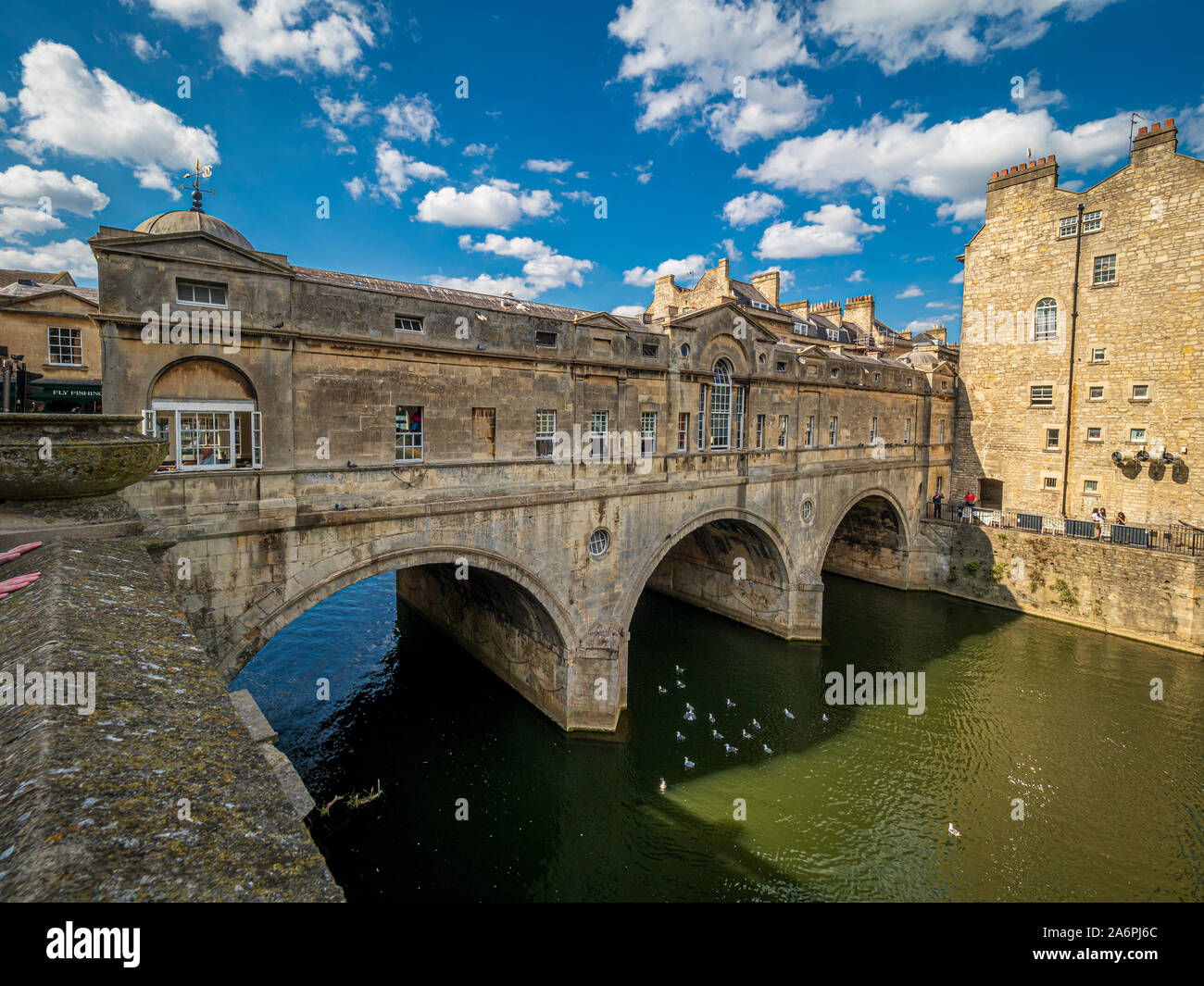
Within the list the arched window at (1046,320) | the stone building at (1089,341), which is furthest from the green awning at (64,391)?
the arched window at (1046,320)

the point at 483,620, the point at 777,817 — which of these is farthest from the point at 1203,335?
the point at 483,620

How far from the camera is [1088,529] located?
25.7m

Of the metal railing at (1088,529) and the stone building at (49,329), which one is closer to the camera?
the stone building at (49,329)

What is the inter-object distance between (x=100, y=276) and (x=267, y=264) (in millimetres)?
2472

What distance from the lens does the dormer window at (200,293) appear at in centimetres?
1028

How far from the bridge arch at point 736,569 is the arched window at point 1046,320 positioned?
56.6 ft

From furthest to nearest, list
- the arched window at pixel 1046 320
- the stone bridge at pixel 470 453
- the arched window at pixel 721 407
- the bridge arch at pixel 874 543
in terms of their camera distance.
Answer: the bridge arch at pixel 874 543 → the arched window at pixel 1046 320 → the arched window at pixel 721 407 → the stone bridge at pixel 470 453

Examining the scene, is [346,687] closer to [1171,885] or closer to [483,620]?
[483,620]

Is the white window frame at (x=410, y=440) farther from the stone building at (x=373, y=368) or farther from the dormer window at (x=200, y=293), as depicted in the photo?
the dormer window at (x=200, y=293)

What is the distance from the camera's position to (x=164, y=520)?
32.9 feet

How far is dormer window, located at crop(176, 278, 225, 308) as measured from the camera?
1028 cm

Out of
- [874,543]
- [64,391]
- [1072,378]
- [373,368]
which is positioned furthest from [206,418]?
[1072,378]
